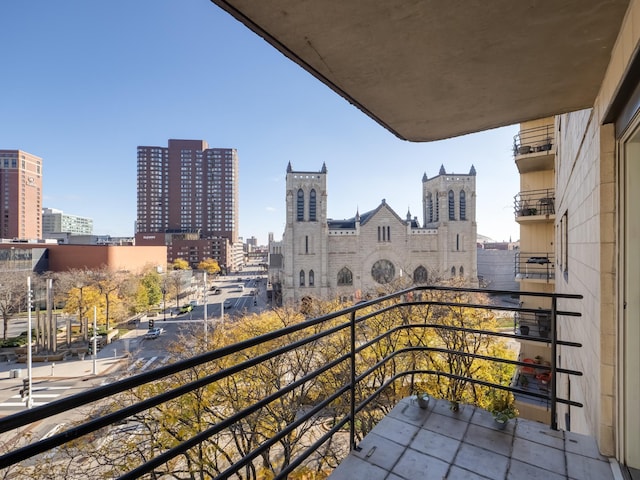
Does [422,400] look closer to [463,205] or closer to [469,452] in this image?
[469,452]

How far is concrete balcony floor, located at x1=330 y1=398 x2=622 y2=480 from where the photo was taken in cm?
171

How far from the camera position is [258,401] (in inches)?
51.5

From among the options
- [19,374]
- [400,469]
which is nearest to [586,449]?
[400,469]

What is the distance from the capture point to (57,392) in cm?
1245

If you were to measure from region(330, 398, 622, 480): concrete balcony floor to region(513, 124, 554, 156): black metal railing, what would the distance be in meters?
8.93

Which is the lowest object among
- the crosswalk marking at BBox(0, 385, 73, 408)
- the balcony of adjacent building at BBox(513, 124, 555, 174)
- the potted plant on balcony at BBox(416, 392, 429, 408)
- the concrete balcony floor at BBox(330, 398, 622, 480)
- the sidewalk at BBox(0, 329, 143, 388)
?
the sidewalk at BBox(0, 329, 143, 388)

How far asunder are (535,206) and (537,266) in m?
1.86

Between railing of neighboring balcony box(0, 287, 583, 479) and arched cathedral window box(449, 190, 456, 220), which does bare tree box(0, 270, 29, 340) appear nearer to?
railing of neighboring balcony box(0, 287, 583, 479)

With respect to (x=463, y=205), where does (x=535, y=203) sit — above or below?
below

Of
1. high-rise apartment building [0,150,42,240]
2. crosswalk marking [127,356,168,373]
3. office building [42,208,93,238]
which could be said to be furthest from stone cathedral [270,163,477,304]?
office building [42,208,93,238]

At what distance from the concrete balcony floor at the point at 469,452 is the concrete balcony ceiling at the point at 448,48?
7.36 ft

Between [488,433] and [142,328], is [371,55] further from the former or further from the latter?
[142,328]

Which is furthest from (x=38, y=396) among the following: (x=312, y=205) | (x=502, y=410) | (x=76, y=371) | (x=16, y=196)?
(x=16, y=196)

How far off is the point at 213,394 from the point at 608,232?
7733 millimetres
